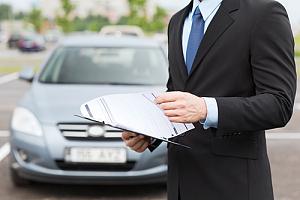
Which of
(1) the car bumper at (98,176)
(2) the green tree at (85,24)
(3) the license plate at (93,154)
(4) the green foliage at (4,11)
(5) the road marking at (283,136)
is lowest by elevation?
(4) the green foliage at (4,11)

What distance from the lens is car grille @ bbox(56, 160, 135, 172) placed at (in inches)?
190

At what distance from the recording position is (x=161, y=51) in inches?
249

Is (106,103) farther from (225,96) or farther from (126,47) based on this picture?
(126,47)

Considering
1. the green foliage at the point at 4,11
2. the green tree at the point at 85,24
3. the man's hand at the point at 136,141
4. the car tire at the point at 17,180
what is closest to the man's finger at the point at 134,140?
the man's hand at the point at 136,141

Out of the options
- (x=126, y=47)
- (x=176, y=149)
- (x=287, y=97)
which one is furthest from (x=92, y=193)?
(x=287, y=97)

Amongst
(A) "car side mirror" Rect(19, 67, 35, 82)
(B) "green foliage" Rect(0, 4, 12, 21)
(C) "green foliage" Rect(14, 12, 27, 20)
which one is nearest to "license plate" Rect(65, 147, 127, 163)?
(A) "car side mirror" Rect(19, 67, 35, 82)

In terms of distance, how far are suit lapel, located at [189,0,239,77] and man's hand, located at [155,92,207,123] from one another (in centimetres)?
18

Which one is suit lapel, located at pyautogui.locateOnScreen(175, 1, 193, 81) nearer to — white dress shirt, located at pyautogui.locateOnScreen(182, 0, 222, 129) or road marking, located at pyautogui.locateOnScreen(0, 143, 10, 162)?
white dress shirt, located at pyautogui.locateOnScreen(182, 0, 222, 129)

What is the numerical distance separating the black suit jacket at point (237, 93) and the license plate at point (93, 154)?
9.24ft

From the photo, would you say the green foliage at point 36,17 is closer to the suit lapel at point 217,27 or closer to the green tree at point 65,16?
the green tree at point 65,16

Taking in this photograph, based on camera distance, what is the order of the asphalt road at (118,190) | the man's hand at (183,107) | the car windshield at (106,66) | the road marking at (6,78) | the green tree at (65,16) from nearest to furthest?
the man's hand at (183,107), the asphalt road at (118,190), the car windshield at (106,66), the road marking at (6,78), the green tree at (65,16)

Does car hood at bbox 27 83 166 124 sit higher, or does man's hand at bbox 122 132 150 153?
man's hand at bbox 122 132 150 153

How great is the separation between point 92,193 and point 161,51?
1.80 m

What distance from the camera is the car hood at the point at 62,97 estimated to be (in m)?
4.94
